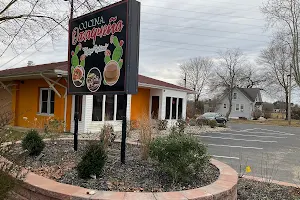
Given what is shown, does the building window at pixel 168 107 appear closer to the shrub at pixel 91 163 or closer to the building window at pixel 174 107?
the building window at pixel 174 107

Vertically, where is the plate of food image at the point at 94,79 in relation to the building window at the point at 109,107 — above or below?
above

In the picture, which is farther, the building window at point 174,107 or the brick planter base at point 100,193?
the building window at point 174,107

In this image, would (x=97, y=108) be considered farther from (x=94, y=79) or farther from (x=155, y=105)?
(x=94, y=79)

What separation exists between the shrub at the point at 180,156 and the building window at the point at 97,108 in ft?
29.8

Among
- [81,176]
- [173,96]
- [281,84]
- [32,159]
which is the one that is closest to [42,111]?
[173,96]

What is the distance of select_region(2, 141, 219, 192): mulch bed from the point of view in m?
3.22

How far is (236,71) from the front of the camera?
41.5 m

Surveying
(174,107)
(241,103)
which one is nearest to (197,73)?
(241,103)

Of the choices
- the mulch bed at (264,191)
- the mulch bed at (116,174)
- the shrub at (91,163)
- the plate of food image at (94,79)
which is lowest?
the mulch bed at (264,191)

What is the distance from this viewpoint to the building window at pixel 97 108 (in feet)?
41.2

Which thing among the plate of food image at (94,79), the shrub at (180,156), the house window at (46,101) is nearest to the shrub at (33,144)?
the plate of food image at (94,79)

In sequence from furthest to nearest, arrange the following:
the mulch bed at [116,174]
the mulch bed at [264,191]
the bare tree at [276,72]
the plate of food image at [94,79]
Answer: the bare tree at [276,72] → the plate of food image at [94,79] → the mulch bed at [264,191] → the mulch bed at [116,174]

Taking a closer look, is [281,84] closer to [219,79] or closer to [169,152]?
[219,79]

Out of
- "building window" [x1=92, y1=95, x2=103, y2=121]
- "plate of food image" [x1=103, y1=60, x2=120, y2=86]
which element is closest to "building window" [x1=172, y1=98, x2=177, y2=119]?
"building window" [x1=92, y1=95, x2=103, y2=121]
